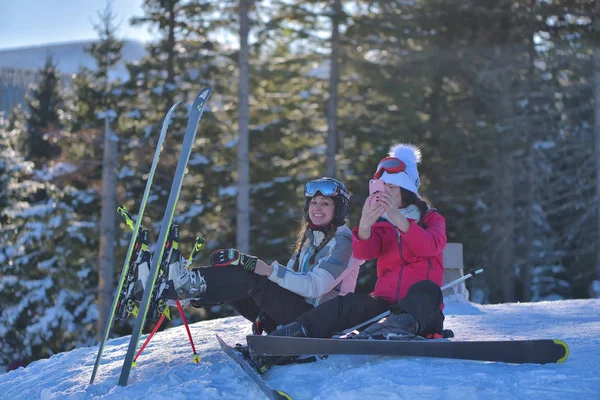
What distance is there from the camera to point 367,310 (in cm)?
431

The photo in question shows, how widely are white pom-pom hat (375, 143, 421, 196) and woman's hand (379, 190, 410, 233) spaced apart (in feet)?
1.31

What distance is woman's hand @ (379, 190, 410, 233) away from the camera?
4.02 m

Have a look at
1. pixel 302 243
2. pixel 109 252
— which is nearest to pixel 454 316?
pixel 302 243

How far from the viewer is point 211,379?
12.9 ft

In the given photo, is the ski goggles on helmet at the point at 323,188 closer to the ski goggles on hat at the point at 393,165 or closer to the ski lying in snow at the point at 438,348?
the ski goggles on hat at the point at 393,165

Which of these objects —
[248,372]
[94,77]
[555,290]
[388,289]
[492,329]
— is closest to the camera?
[248,372]

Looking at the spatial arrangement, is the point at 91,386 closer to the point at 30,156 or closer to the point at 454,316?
the point at 454,316

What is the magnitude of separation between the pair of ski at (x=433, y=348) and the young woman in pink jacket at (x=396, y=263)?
0.16 m

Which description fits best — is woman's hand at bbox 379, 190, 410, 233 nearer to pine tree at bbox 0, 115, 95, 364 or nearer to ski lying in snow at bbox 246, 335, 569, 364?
ski lying in snow at bbox 246, 335, 569, 364

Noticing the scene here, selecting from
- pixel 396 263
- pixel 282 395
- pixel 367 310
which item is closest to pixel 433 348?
pixel 367 310

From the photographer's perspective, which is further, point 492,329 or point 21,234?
point 21,234

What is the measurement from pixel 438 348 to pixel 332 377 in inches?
24.5

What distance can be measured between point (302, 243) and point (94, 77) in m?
19.1

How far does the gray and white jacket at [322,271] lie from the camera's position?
4.32m
